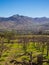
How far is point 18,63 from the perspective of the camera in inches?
1588

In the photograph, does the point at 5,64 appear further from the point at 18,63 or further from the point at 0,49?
the point at 0,49

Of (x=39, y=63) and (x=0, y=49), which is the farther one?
(x=0, y=49)

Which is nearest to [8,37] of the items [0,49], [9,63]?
[0,49]

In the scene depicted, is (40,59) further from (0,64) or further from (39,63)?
(0,64)

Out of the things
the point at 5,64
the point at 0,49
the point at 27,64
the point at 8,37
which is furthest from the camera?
the point at 8,37

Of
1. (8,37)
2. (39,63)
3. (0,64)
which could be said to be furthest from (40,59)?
(8,37)

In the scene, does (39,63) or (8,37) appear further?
(8,37)

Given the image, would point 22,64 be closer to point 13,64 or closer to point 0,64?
point 13,64

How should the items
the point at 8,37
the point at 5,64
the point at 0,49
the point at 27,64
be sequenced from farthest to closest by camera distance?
the point at 8,37 → the point at 0,49 → the point at 5,64 → the point at 27,64

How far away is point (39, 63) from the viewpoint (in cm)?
3859

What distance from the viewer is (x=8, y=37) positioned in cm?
10412

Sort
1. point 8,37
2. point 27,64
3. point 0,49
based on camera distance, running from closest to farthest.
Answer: point 27,64
point 0,49
point 8,37

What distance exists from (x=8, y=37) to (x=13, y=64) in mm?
64557

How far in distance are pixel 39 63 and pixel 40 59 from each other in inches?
41.7
